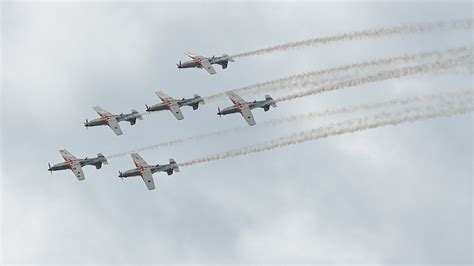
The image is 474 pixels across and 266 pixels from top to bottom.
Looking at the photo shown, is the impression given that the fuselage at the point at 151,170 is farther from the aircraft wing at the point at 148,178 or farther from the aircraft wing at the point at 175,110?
the aircraft wing at the point at 175,110

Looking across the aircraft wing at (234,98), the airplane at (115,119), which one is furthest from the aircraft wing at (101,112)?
the aircraft wing at (234,98)

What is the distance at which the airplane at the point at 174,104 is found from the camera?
160m

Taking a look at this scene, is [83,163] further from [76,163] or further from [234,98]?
[234,98]

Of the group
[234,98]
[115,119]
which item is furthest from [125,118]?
[234,98]

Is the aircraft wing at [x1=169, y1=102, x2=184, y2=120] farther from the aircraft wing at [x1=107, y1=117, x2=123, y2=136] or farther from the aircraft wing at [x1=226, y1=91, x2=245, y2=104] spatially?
the aircraft wing at [x1=226, y1=91, x2=245, y2=104]

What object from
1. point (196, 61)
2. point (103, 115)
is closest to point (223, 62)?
point (196, 61)

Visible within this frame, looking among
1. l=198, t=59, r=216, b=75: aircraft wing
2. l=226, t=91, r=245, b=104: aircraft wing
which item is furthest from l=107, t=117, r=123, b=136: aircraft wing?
l=226, t=91, r=245, b=104: aircraft wing

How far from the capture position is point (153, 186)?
157375 millimetres

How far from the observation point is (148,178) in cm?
15788

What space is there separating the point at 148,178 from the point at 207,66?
15.5 metres

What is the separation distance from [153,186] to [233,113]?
1153 centimetres

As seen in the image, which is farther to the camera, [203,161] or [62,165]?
[62,165]

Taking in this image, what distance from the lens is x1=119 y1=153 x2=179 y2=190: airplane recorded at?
15738 centimetres

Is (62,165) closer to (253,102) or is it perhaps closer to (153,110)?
(153,110)
